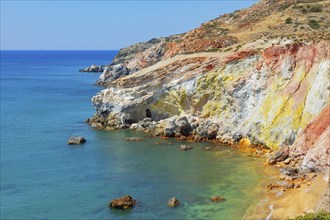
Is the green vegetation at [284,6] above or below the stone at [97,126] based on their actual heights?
above

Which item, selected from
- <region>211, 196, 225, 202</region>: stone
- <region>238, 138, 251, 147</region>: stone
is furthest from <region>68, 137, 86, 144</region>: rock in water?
<region>211, 196, 225, 202</region>: stone

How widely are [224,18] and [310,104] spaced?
235ft

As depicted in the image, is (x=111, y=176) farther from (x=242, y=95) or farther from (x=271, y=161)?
(x=242, y=95)

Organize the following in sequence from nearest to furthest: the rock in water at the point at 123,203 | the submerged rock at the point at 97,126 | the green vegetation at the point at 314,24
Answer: the rock in water at the point at 123,203 < the submerged rock at the point at 97,126 < the green vegetation at the point at 314,24

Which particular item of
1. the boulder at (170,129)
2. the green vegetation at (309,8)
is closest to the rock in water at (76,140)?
the boulder at (170,129)

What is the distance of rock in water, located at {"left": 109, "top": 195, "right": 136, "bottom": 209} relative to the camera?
34.9 metres

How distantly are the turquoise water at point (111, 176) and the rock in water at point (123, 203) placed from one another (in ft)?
1.83

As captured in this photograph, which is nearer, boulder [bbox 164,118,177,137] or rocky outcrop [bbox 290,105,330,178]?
rocky outcrop [bbox 290,105,330,178]

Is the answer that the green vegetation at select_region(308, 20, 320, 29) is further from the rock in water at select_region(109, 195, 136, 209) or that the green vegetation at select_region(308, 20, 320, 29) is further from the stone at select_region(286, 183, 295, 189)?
the rock in water at select_region(109, 195, 136, 209)

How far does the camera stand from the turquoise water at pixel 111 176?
114 ft

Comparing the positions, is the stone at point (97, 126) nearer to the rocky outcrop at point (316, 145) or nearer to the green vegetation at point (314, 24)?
the rocky outcrop at point (316, 145)

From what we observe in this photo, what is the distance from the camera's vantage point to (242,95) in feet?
187

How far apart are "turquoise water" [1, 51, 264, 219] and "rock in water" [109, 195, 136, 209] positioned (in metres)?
0.56

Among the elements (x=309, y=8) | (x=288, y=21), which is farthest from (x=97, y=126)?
(x=309, y=8)
